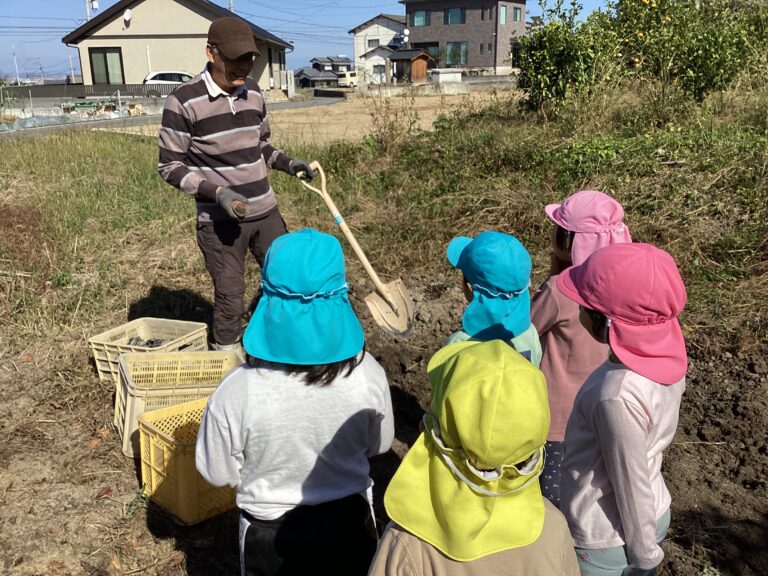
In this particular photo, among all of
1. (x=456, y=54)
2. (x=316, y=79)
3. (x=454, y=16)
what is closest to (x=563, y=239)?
(x=316, y=79)

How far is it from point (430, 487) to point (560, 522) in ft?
1.06

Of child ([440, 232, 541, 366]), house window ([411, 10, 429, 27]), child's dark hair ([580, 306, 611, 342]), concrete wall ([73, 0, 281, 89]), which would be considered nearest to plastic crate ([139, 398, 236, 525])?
child ([440, 232, 541, 366])

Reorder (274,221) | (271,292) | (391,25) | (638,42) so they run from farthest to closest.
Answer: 1. (391,25)
2. (638,42)
3. (274,221)
4. (271,292)

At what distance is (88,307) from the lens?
16.2 feet

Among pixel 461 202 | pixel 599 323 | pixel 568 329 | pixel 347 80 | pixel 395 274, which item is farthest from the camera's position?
pixel 347 80

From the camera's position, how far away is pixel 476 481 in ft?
4.19

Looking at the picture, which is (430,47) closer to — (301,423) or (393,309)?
(393,309)

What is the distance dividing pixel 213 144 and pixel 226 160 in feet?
0.35

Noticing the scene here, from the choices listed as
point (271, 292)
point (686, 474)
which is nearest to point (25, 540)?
point (271, 292)

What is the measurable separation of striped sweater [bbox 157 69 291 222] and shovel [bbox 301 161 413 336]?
437 millimetres

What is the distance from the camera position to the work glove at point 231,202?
3172 millimetres

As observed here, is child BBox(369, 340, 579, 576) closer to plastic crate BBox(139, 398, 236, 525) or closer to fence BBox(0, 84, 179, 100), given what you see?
plastic crate BBox(139, 398, 236, 525)

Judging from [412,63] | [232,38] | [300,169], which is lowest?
[300,169]

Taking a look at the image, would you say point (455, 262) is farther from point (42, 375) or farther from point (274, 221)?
point (42, 375)
